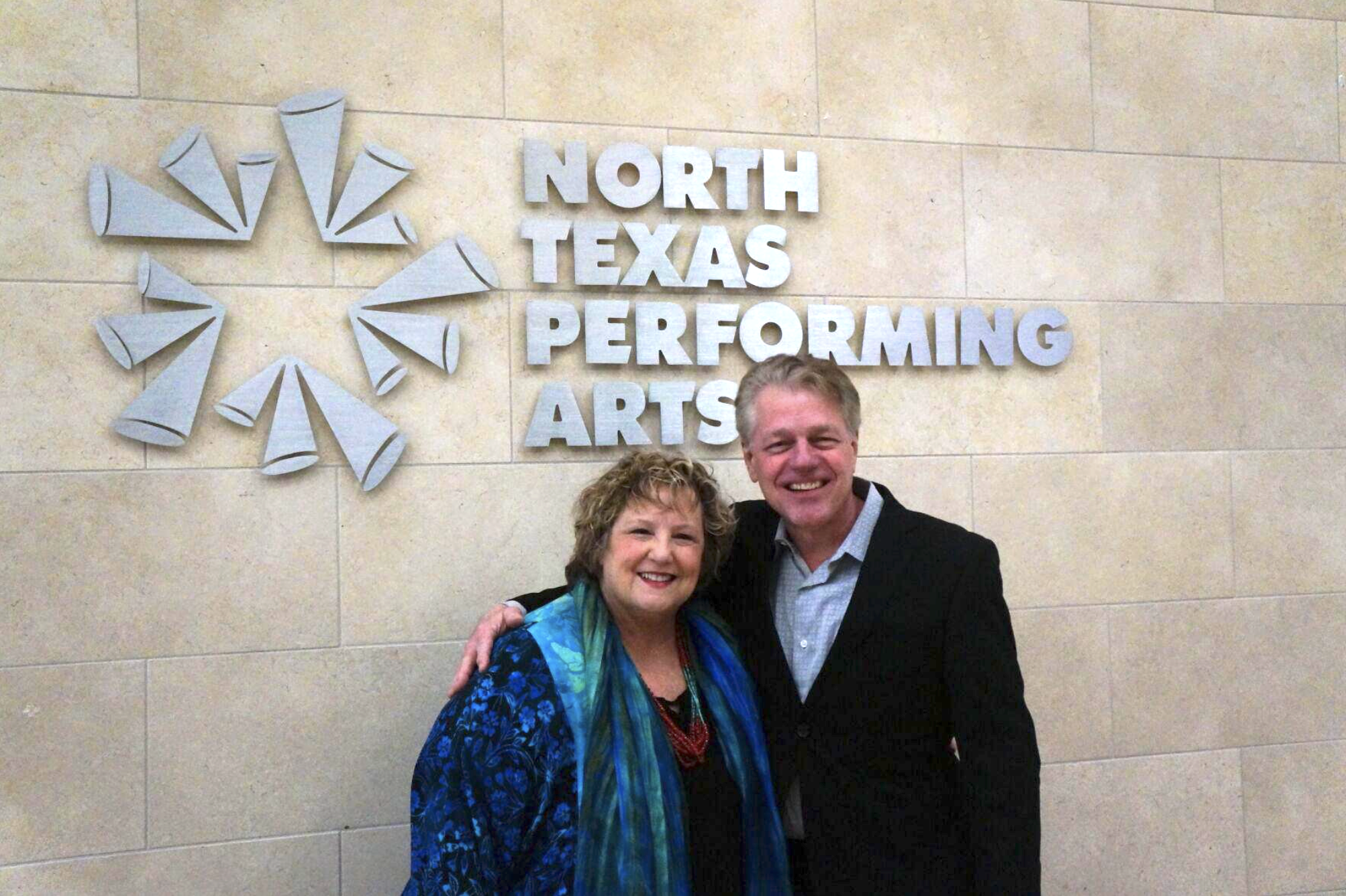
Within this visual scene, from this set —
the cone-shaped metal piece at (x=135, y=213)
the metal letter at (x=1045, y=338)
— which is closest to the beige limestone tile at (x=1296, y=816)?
the metal letter at (x=1045, y=338)

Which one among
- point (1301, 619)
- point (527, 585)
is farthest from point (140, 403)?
point (1301, 619)

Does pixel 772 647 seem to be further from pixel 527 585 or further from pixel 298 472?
pixel 298 472

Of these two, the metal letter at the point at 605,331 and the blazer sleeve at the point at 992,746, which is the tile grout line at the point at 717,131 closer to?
the metal letter at the point at 605,331

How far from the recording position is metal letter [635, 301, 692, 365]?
9.26ft

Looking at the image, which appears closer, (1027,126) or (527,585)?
(527,585)

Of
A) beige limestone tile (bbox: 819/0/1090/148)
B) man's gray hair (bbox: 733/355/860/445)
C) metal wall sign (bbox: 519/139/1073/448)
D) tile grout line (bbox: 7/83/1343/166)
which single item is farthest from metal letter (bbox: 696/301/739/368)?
man's gray hair (bbox: 733/355/860/445)

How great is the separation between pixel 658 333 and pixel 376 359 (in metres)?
0.69

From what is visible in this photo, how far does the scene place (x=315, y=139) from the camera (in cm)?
264

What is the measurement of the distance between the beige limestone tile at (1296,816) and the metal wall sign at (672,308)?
1.55 metres

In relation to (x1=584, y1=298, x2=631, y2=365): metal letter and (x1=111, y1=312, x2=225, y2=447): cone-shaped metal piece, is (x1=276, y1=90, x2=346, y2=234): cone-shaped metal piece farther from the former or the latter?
(x1=584, y1=298, x2=631, y2=365): metal letter

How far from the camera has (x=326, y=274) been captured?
8.71 feet

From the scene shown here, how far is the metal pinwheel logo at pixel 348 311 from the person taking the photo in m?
2.53

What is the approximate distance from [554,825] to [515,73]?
181 centimetres

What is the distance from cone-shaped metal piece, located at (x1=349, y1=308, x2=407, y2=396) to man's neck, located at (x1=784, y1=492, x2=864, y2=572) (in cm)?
107
